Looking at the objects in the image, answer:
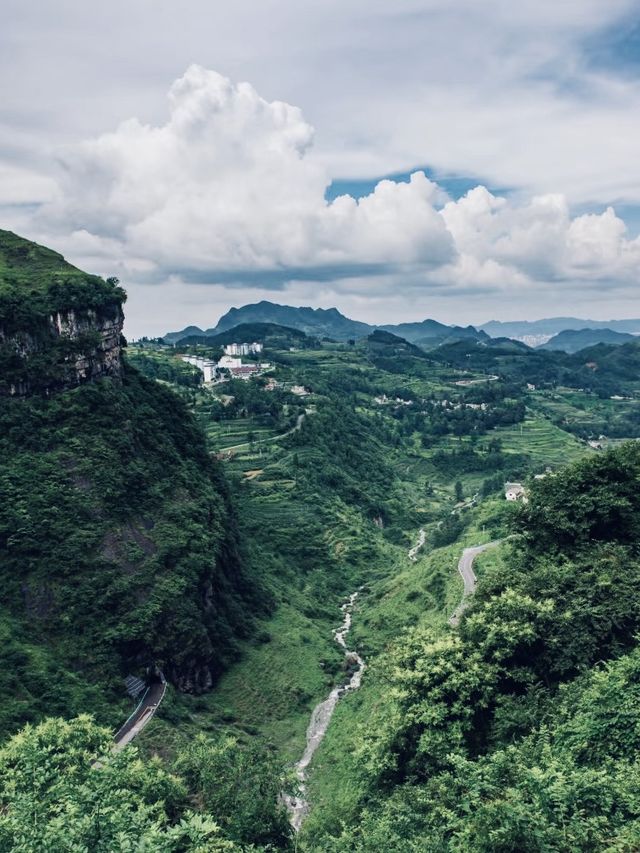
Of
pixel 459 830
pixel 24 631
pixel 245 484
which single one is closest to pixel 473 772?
pixel 459 830

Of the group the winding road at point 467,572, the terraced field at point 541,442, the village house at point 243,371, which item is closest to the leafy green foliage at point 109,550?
the winding road at point 467,572

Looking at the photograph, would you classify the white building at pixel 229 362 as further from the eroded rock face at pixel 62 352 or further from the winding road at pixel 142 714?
→ the winding road at pixel 142 714

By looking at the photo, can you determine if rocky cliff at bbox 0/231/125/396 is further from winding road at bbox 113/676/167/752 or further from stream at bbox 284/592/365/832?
stream at bbox 284/592/365/832

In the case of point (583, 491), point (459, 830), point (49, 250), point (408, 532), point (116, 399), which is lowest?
point (408, 532)

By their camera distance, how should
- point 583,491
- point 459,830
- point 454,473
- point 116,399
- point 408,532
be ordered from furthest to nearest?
1. point 454,473
2. point 408,532
3. point 116,399
4. point 583,491
5. point 459,830

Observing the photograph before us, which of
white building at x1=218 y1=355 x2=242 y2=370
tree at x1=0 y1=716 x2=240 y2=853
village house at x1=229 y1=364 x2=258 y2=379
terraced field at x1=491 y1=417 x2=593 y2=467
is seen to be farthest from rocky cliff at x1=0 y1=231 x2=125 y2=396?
white building at x1=218 y1=355 x2=242 y2=370

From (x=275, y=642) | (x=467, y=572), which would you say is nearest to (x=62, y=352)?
(x=275, y=642)

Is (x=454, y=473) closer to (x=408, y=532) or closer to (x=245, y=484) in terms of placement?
(x=408, y=532)

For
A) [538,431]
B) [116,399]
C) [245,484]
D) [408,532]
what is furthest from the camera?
[538,431]
